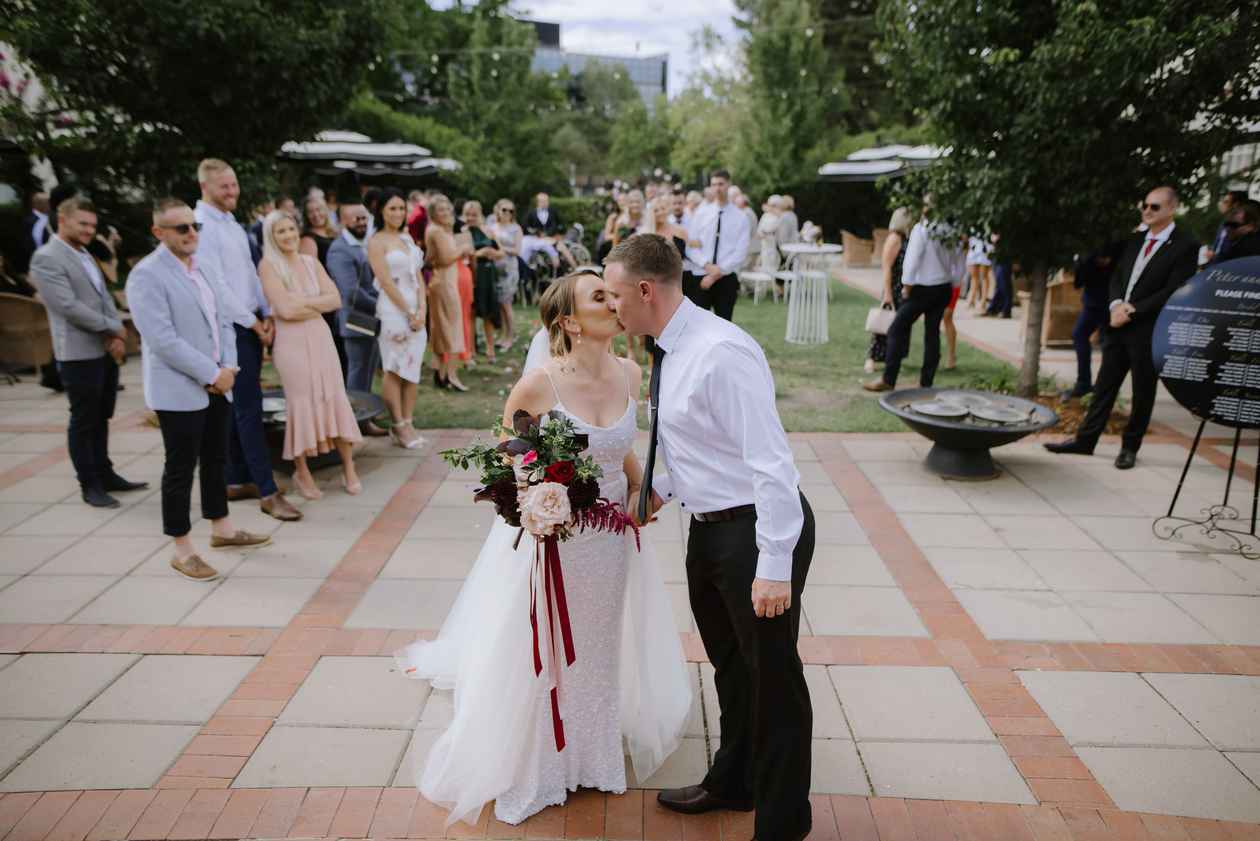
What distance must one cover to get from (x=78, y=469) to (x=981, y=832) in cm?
580

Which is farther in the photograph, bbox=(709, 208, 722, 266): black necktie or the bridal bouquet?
bbox=(709, 208, 722, 266): black necktie

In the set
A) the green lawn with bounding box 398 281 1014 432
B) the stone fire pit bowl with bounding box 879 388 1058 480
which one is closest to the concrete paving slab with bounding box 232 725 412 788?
the green lawn with bounding box 398 281 1014 432

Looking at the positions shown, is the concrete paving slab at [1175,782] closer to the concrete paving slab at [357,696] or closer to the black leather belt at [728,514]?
the black leather belt at [728,514]

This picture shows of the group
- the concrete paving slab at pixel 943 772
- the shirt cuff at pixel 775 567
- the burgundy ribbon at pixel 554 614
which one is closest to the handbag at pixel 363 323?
the burgundy ribbon at pixel 554 614

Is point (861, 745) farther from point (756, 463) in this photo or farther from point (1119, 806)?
point (756, 463)

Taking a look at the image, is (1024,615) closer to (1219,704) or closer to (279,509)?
(1219,704)

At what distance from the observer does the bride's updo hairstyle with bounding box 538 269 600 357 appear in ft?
9.79

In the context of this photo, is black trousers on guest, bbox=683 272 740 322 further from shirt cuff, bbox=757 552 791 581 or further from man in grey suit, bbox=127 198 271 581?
shirt cuff, bbox=757 552 791 581

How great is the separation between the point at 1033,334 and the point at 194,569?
7438mm

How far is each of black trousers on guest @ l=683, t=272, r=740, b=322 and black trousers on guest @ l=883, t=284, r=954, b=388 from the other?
1.78 metres

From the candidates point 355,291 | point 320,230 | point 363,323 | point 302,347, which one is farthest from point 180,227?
point 320,230

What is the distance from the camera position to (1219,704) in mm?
3506

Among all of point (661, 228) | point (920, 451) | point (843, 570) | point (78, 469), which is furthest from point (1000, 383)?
point (78, 469)

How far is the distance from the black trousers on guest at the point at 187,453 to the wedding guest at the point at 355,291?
207 cm
